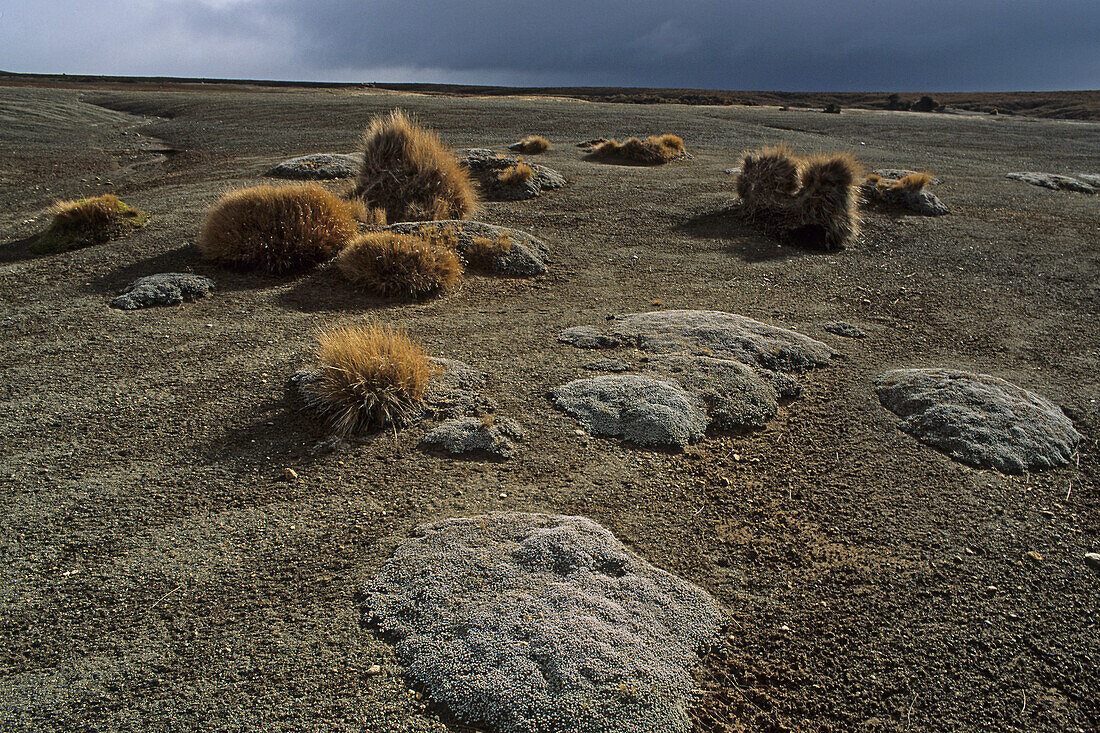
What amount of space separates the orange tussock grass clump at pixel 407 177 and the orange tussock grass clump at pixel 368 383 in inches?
178

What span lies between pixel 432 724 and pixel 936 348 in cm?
502

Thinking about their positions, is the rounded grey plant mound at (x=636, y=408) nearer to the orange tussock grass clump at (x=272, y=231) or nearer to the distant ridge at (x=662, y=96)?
the orange tussock grass clump at (x=272, y=231)

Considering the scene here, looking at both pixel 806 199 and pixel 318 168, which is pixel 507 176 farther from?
pixel 806 199

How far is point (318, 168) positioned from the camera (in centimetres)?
1070

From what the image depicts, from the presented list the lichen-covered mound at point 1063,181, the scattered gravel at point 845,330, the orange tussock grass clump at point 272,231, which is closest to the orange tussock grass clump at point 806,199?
the scattered gravel at point 845,330

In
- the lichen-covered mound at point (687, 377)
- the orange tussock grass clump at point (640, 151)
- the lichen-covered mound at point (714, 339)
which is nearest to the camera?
the lichen-covered mound at point (687, 377)

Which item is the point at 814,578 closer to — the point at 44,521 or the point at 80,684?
the point at 80,684

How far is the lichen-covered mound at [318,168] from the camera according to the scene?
1052cm

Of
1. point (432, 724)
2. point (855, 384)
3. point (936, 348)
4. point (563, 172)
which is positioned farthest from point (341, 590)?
point (563, 172)

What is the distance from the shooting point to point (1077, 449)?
A: 3.79 metres

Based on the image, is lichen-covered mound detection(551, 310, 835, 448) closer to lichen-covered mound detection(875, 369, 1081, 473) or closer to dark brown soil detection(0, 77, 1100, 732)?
dark brown soil detection(0, 77, 1100, 732)

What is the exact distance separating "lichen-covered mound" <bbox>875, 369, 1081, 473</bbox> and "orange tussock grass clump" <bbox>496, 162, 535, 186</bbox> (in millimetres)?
6798

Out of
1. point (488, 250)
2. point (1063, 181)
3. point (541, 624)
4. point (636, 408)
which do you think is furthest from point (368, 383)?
point (1063, 181)

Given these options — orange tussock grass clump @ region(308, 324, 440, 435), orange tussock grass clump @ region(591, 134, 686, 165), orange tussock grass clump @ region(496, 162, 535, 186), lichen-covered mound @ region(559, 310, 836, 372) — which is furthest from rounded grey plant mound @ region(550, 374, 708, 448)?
orange tussock grass clump @ region(591, 134, 686, 165)
